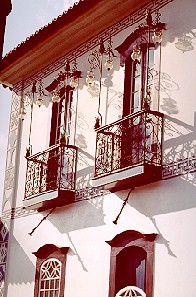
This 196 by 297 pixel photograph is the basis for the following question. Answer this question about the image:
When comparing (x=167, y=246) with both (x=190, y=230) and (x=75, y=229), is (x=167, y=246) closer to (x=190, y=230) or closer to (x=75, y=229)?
(x=190, y=230)

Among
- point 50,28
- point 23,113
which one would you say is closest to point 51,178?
point 23,113

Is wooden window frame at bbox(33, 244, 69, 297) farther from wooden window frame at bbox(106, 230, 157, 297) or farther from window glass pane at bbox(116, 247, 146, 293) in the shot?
window glass pane at bbox(116, 247, 146, 293)

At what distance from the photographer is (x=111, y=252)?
531 inches

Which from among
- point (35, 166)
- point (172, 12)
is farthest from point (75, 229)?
point (172, 12)

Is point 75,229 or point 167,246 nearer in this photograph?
point 167,246

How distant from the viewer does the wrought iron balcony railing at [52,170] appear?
1520cm

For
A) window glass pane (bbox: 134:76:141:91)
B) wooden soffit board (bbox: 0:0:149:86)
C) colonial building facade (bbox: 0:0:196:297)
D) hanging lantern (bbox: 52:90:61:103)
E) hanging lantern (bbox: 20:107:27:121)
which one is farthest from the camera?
hanging lantern (bbox: 20:107:27:121)

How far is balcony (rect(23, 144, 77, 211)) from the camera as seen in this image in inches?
591

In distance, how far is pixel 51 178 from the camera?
15.6 metres

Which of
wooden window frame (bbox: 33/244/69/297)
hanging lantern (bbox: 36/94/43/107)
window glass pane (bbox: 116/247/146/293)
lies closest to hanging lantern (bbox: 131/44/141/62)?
window glass pane (bbox: 116/247/146/293)

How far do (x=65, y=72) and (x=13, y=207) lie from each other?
3519 mm

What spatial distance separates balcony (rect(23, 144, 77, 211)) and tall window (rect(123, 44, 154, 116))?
175cm

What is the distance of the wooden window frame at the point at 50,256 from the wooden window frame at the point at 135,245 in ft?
5.68

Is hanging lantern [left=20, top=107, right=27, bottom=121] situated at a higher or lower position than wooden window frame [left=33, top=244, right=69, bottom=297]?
higher
